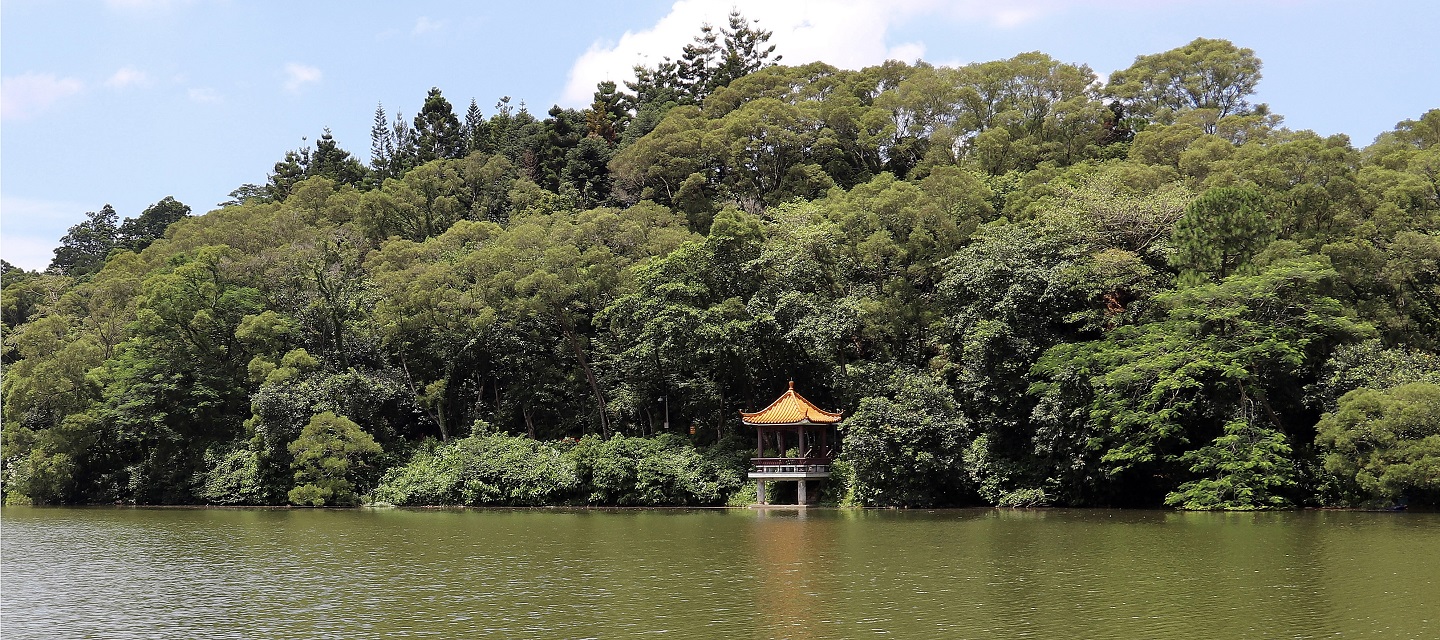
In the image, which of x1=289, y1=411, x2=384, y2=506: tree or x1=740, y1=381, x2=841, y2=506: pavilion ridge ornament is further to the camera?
x1=289, y1=411, x2=384, y2=506: tree

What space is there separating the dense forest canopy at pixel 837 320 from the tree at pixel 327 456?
0.41ft

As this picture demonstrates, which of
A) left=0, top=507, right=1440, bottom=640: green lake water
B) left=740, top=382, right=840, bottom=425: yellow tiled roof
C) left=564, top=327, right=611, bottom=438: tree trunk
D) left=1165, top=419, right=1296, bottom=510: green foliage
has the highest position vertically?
left=564, top=327, right=611, bottom=438: tree trunk

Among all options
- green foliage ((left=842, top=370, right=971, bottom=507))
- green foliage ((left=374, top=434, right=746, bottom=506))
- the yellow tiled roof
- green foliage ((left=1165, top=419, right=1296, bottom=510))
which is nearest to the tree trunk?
green foliage ((left=374, top=434, right=746, bottom=506))

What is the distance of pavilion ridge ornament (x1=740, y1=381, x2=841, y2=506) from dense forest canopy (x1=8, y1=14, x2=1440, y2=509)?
0.91 m

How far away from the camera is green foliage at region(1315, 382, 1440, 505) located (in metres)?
23.4

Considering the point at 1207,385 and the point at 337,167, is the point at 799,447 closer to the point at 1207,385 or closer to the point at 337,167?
the point at 1207,385

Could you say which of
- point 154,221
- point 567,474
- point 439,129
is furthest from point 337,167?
point 567,474

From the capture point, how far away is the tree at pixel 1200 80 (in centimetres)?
4956

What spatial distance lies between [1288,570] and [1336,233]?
632 inches

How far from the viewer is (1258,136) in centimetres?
3831

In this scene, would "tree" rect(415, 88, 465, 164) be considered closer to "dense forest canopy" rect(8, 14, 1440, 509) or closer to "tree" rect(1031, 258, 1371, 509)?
"dense forest canopy" rect(8, 14, 1440, 509)

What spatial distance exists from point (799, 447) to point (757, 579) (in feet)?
50.7

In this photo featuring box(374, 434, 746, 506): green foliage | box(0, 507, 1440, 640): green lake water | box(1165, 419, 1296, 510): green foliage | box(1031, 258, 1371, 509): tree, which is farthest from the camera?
box(374, 434, 746, 506): green foliage

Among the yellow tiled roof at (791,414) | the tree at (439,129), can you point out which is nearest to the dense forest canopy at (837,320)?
the yellow tiled roof at (791,414)
